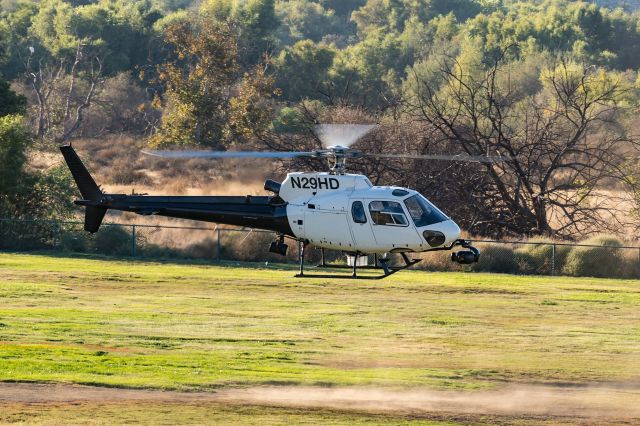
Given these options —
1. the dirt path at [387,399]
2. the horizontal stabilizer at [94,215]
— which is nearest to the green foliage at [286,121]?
the horizontal stabilizer at [94,215]

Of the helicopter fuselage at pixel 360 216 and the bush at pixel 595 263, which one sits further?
the bush at pixel 595 263

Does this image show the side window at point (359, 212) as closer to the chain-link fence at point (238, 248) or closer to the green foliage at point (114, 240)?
the chain-link fence at point (238, 248)

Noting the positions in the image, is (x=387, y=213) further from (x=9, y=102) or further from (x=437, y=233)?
(x=9, y=102)

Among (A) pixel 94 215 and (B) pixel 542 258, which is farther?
(B) pixel 542 258

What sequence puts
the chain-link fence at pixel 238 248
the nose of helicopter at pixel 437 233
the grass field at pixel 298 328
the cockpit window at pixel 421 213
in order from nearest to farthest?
1. the grass field at pixel 298 328
2. the nose of helicopter at pixel 437 233
3. the cockpit window at pixel 421 213
4. the chain-link fence at pixel 238 248

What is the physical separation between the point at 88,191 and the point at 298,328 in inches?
256

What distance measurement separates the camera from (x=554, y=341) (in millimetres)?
29297

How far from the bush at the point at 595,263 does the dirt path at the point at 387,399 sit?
22238mm

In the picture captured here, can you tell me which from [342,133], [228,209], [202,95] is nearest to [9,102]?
[202,95]

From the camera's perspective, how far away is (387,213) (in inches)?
1130

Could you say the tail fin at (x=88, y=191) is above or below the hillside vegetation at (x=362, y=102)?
below

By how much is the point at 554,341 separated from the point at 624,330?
302 centimetres

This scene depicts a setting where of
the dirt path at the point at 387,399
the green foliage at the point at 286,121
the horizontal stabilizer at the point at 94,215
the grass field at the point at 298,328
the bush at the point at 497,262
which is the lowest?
the dirt path at the point at 387,399

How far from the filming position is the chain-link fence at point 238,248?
44562 millimetres
